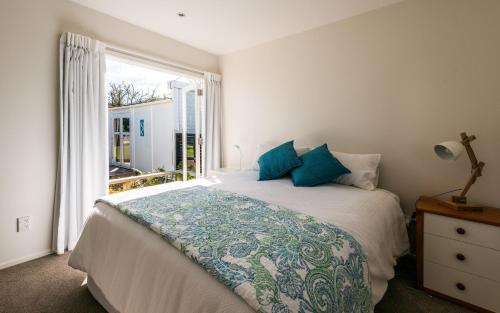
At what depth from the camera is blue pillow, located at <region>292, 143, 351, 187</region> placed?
2.35 meters

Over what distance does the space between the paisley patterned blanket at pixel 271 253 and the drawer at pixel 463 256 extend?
97 centimetres

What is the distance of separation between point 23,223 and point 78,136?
0.91 metres

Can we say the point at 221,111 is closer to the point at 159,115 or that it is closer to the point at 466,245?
the point at 159,115

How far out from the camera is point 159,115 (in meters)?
5.16

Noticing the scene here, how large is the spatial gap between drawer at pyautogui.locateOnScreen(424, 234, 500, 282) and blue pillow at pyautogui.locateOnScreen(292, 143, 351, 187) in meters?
0.84

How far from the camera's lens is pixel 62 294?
71.6 inches

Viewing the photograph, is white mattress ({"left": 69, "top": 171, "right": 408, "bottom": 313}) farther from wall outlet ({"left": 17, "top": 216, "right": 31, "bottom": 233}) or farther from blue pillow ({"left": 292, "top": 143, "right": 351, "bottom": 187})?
wall outlet ({"left": 17, "top": 216, "right": 31, "bottom": 233})

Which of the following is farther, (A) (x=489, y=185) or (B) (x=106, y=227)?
(A) (x=489, y=185)

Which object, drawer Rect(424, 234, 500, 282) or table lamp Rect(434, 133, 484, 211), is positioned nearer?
drawer Rect(424, 234, 500, 282)

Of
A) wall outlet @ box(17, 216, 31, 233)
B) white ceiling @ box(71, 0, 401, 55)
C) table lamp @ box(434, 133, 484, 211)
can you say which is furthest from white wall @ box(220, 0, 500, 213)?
wall outlet @ box(17, 216, 31, 233)

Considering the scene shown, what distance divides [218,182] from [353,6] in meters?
2.23

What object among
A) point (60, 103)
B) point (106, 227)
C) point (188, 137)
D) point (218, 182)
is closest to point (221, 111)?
point (188, 137)

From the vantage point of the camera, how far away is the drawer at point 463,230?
63.4 inches

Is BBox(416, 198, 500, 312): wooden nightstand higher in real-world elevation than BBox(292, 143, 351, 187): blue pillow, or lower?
lower
